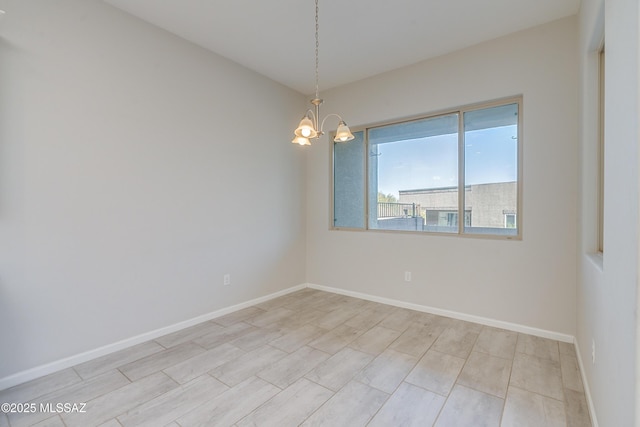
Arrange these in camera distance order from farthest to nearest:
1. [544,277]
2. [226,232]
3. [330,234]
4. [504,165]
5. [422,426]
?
[330,234], [226,232], [504,165], [544,277], [422,426]

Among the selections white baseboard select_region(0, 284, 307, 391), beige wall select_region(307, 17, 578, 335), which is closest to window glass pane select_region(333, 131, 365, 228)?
beige wall select_region(307, 17, 578, 335)

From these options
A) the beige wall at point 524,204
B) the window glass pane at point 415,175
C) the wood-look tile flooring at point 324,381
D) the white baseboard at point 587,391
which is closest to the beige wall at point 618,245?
the white baseboard at point 587,391

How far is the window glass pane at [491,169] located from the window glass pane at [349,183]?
140 centimetres

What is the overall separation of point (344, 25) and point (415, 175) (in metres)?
1.91

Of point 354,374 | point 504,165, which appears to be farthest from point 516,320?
point 354,374

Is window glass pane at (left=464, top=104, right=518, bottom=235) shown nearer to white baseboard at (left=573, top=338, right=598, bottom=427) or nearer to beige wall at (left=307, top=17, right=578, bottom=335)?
beige wall at (left=307, top=17, right=578, bottom=335)

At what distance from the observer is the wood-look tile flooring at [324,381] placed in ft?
5.77

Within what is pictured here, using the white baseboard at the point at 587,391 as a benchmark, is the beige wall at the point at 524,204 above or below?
above

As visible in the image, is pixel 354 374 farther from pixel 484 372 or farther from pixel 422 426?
pixel 484 372

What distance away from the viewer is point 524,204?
9.57ft

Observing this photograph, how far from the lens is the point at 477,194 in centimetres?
326

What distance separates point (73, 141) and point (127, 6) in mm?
1289

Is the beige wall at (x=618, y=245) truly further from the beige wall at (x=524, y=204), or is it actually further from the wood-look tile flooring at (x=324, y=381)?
the beige wall at (x=524, y=204)

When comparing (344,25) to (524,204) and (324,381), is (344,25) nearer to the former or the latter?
(524,204)
